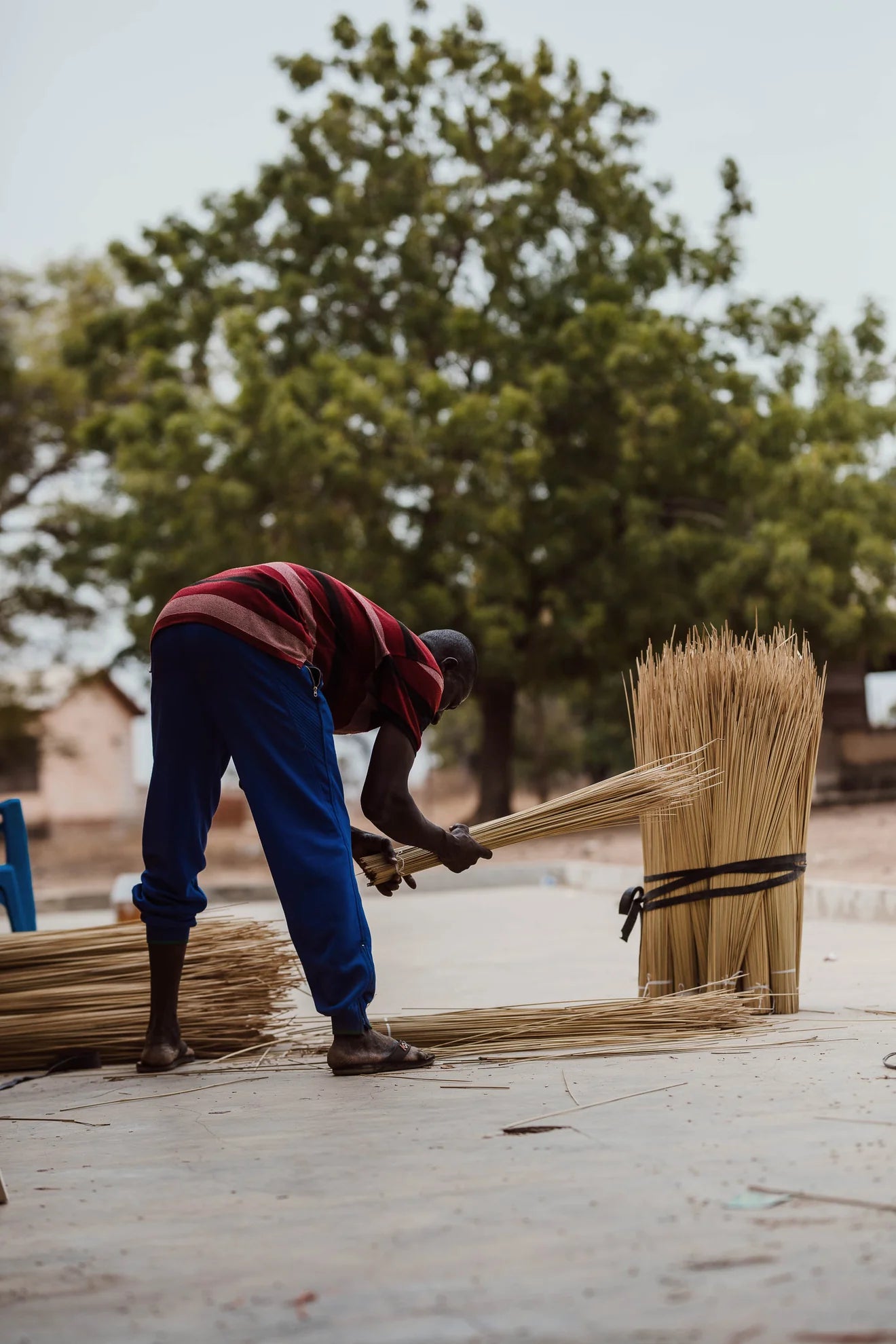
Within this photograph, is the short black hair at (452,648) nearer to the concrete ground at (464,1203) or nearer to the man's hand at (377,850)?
the man's hand at (377,850)

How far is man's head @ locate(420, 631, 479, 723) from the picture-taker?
3.15 meters

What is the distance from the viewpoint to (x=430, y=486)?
1439 cm

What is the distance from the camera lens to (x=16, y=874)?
412 centimetres

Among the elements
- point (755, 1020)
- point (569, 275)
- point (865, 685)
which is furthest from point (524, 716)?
point (755, 1020)

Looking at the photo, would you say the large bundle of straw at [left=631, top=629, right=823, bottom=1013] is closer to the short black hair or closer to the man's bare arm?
the short black hair

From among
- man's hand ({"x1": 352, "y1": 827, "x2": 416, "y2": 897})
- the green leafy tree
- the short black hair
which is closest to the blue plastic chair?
man's hand ({"x1": 352, "y1": 827, "x2": 416, "y2": 897})

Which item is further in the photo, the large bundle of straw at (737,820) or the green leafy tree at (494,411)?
the green leafy tree at (494,411)

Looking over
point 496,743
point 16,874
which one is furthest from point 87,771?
point 16,874

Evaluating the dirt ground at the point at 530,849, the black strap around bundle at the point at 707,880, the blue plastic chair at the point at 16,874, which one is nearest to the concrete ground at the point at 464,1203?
the black strap around bundle at the point at 707,880

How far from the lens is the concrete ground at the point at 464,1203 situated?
4.44 feet

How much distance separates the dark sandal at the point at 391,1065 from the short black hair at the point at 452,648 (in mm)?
793

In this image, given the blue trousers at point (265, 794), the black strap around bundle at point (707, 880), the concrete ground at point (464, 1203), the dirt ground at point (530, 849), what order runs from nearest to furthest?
the concrete ground at point (464, 1203) → the blue trousers at point (265, 794) → the black strap around bundle at point (707, 880) → the dirt ground at point (530, 849)

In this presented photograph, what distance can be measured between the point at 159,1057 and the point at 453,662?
3.39ft

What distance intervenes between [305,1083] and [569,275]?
46.8 feet
